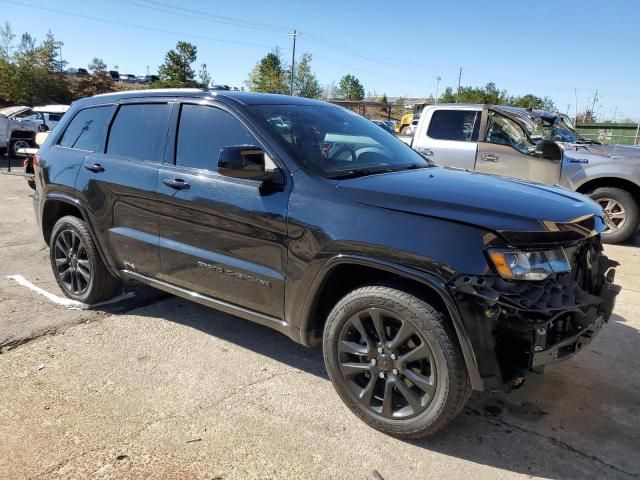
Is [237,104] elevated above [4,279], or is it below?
above

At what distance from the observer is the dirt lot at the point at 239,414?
8.45 ft

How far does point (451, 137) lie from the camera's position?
789 cm

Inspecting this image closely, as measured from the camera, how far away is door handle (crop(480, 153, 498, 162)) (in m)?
7.54

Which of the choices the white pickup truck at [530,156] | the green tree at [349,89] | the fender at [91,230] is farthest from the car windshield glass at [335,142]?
the green tree at [349,89]

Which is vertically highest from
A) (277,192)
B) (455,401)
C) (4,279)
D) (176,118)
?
(176,118)

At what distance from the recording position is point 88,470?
8.23 ft

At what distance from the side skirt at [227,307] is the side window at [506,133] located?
5561 mm

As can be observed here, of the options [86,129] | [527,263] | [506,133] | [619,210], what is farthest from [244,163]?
[619,210]

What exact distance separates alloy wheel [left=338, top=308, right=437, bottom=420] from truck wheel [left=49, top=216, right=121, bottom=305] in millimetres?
2522

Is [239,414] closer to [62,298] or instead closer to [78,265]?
[78,265]

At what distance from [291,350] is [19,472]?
1871 mm

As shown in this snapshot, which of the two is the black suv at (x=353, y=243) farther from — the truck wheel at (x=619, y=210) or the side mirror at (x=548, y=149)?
the truck wheel at (x=619, y=210)

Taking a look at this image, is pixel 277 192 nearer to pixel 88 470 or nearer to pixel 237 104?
pixel 237 104

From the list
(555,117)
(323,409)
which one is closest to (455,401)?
(323,409)
